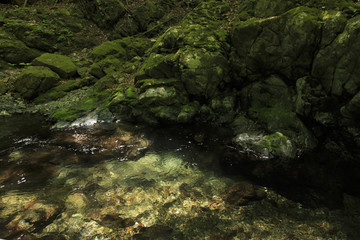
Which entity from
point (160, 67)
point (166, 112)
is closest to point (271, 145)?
point (166, 112)

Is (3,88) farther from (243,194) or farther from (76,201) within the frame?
(243,194)

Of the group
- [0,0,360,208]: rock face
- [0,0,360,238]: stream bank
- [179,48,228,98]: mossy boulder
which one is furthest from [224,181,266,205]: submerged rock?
[179,48,228,98]: mossy boulder

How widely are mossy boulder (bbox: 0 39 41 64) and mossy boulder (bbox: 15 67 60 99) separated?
2.78 m

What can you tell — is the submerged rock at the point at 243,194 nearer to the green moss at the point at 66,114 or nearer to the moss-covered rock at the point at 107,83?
the green moss at the point at 66,114

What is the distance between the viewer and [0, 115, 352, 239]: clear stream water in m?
4.02

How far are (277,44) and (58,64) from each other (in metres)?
13.2

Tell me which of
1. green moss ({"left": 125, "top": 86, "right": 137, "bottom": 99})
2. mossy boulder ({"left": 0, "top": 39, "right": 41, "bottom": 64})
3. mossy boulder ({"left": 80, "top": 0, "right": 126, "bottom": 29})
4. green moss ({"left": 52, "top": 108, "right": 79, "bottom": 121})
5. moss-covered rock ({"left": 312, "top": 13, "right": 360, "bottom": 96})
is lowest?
green moss ({"left": 52, "top": 108, "right": 79, "bottom": 121})

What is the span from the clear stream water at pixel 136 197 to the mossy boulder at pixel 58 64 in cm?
672

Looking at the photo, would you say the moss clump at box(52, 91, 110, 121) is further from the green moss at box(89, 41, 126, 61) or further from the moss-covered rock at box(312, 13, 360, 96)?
the moss-covered rock at box(312, 13, 360, 96)

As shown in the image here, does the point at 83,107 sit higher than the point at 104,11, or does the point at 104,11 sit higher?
the point at 104,11

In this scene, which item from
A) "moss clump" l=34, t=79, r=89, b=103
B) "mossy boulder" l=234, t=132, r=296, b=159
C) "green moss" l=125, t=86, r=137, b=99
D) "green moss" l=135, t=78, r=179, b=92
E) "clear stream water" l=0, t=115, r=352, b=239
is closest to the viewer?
"clear stream water" l=0, t=115, r=352, b=239

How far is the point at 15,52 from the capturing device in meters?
13.7

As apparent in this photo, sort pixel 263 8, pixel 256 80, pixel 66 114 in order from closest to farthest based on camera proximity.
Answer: pixel 263 8, pixel 256 80, pixel 66 114

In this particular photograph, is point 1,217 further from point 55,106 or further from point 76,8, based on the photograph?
point 76,8
